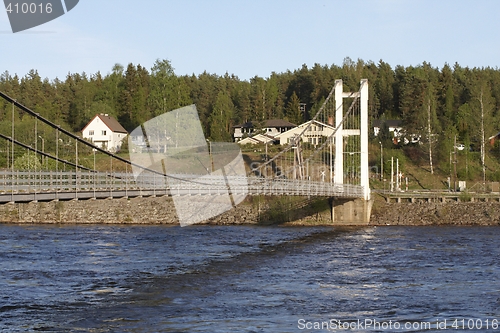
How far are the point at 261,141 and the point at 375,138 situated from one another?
13.3m

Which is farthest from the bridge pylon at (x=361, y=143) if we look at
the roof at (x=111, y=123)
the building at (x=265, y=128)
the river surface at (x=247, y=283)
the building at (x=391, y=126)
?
the roof at (x=111, y=123)

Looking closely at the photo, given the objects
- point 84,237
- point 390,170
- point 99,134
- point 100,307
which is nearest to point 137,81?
point 99,134

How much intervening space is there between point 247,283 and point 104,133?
6323cm

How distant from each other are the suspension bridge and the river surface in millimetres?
2792

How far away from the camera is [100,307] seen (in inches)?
787

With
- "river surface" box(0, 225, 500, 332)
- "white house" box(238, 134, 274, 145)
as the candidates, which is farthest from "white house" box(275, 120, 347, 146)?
"river surface" box(0, 225, 500, 332)

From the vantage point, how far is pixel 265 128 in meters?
91.4

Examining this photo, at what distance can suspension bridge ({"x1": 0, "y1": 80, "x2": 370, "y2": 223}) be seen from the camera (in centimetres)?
2548

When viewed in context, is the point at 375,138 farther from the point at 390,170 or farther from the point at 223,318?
the point at 223,318

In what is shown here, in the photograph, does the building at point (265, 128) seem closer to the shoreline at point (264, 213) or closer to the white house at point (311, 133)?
the white house at point (311, 133)

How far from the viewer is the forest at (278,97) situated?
7344 centimetres

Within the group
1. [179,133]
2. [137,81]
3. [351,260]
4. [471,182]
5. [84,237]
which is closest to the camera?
[351,260]

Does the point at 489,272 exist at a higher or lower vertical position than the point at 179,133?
lower

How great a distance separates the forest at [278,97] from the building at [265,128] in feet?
6.22
